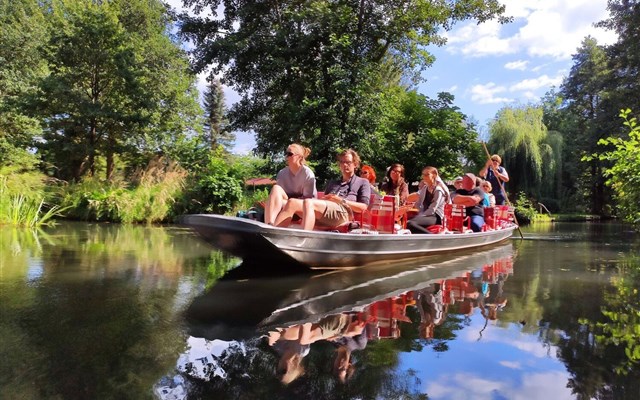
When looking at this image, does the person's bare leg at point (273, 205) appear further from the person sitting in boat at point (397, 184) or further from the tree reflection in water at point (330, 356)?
the person sitting in boat at point (397, 184)

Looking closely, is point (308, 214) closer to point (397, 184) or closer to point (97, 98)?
point (397, 184)

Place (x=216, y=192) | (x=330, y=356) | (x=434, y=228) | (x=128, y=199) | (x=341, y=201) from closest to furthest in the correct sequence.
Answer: (x=330, y=356) → (x=341, y=201) → (x=434, y=228) → (x=216, y=192) → (x=128, y=199)

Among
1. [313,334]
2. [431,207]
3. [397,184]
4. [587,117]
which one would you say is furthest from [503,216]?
[587,117]

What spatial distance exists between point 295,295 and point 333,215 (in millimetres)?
1657

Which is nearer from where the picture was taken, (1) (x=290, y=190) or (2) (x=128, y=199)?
(1) (x=290, y=190)

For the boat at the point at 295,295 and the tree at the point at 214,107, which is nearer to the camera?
the boat at the point at 295,295

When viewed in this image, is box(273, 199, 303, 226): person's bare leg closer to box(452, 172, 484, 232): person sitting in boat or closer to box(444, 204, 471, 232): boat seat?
box(444, 204, 471, 232): boat seat

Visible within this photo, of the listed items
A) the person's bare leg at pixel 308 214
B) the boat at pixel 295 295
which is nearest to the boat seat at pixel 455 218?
the boat at pixel 295 295

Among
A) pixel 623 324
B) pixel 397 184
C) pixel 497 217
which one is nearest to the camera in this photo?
pixel 623 324

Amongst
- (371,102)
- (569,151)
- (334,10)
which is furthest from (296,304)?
(569,151)

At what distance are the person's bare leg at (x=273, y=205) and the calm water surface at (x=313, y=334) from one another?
0.72 m

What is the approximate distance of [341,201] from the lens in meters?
5.60

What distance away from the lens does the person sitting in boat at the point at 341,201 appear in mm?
4905

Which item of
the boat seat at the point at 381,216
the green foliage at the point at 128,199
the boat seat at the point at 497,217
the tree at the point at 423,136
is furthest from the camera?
the tree at the point at 423,136
